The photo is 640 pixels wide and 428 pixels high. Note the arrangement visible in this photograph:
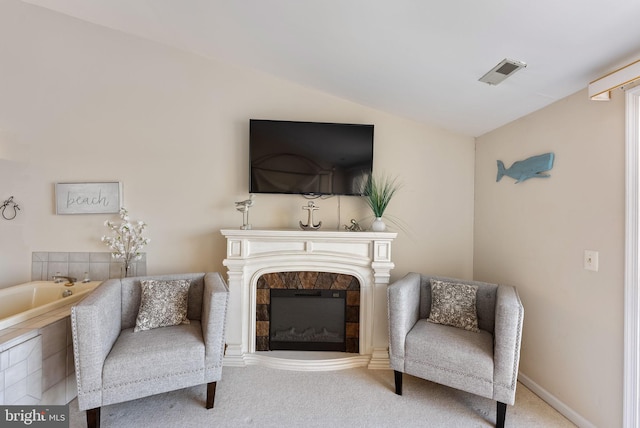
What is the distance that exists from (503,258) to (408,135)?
57.2 inches

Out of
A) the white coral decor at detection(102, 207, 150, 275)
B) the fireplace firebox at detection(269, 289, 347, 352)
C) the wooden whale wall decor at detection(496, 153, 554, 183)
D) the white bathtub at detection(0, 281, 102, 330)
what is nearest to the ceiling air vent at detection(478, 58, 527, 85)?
the wooden whale wall decor at detection(496, 153, 554, 183)

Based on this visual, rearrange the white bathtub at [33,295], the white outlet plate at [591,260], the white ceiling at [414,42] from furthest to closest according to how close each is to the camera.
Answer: the white bathtub at [33,295] < the white outlet plate at [591,260] < the white ceiling at [414,42]

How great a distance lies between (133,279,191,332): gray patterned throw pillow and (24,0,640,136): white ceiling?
209 centimetres

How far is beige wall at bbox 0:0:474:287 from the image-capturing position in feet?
8.95

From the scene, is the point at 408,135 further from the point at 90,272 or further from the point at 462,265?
the point at 90,272

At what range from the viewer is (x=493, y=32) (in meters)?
1.53

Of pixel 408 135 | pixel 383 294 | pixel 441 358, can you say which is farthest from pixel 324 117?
pixel 441 358

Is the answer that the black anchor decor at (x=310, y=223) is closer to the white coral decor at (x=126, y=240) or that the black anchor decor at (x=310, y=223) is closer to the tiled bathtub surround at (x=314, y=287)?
the tiled bathtub surround at (x=314, y=287)

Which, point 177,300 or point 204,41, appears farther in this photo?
point 204,41

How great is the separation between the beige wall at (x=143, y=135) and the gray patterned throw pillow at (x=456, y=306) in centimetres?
63

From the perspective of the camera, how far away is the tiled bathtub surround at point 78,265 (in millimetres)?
2756

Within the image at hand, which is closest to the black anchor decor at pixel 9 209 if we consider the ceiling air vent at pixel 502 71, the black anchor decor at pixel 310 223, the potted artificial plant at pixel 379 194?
the black anchor decor at pixel 310 223

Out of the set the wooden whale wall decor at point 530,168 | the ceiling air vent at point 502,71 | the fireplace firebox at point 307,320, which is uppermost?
the ceiling air vent at point 502,71

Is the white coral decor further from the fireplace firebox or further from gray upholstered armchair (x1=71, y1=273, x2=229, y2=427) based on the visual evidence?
the fireplace firebox
